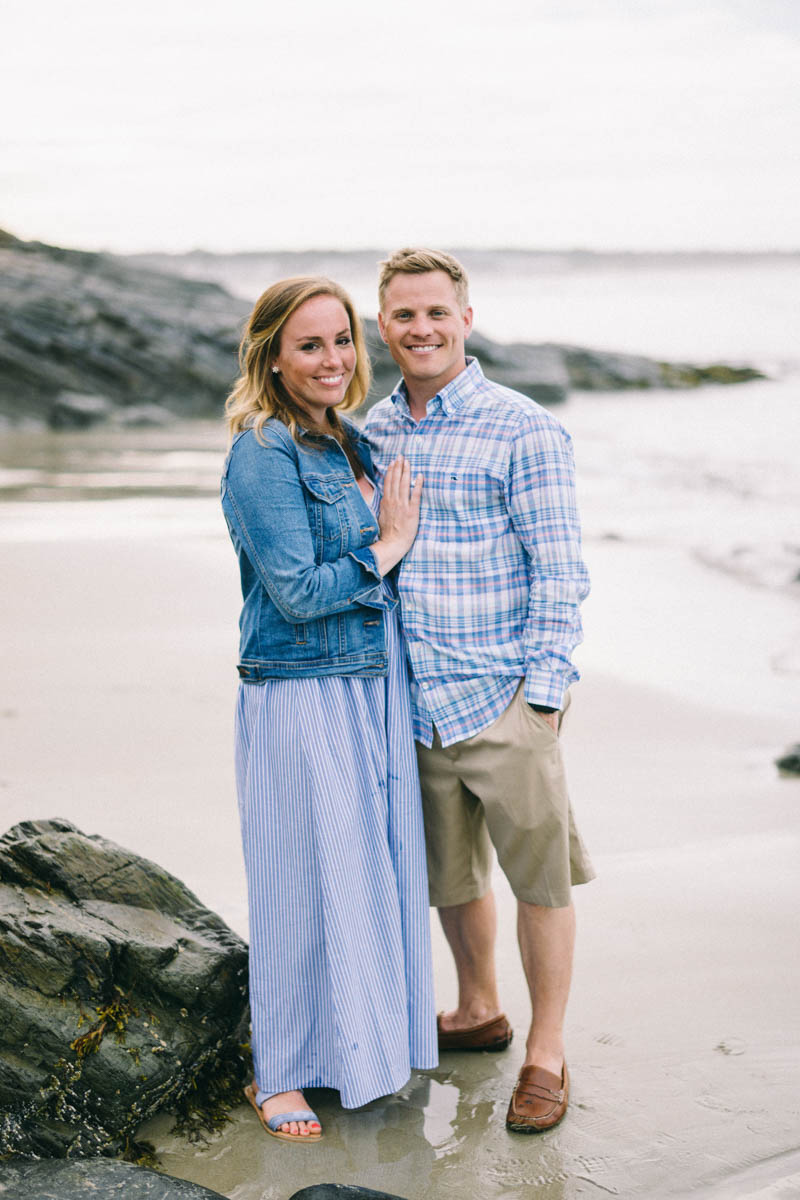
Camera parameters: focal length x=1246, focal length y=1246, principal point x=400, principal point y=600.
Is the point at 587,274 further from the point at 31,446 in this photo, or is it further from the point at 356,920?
the point at 356,920

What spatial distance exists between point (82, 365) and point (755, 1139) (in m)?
22.6

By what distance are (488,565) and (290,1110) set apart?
1.54m

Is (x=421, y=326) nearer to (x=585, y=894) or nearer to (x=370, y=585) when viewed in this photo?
(x=370, y=585)

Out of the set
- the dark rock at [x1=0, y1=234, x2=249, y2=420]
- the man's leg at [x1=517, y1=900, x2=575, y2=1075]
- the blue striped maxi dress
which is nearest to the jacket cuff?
the blue striped maxi dress

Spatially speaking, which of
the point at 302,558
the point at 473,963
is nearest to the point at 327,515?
the point at 302,558

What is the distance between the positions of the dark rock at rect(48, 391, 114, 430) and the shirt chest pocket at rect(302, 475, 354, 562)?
18.5 metres

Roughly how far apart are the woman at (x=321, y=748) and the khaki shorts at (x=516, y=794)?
124mm

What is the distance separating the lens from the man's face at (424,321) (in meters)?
3.33

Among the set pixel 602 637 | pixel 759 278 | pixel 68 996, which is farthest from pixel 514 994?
pixel 759 278

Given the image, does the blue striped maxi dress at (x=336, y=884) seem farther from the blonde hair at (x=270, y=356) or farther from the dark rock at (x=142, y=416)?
the dark rock at (x=142, y=416)

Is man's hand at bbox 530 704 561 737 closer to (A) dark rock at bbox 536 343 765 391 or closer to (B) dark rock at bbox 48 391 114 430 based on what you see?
(B) dark rock at bbox 48 391 114 430

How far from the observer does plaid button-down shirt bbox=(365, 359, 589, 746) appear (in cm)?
327

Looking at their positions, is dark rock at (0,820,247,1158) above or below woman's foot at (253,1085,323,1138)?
above

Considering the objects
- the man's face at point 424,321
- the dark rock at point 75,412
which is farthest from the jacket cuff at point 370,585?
the dark rock at point 75,412
